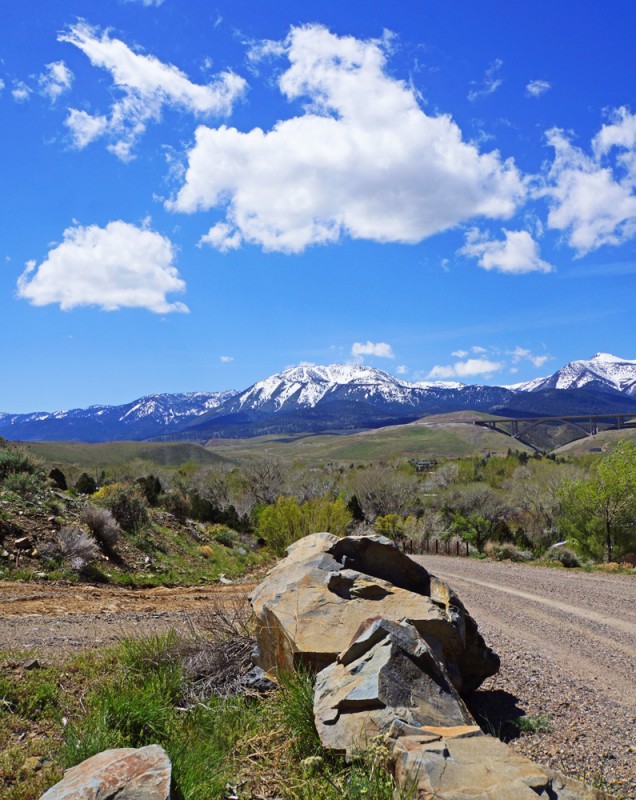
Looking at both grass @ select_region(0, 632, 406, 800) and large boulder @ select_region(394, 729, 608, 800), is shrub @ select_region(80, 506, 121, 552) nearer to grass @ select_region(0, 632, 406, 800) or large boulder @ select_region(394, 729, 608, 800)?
grass @ select_region(0, 632, 406, 800)

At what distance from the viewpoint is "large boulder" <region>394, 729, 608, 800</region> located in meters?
3.78

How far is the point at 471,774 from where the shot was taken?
3957mm

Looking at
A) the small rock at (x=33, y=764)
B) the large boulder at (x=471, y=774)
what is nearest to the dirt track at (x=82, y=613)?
the small rock at (x=33, y=764)

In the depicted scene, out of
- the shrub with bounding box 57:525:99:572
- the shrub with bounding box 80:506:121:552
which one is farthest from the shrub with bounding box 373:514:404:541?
the shrub with bounding box 57:525:99:572

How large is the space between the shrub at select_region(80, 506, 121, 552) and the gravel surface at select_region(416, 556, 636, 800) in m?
11.3

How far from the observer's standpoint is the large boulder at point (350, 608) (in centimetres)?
671

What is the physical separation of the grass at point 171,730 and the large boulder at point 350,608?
1.48 ft

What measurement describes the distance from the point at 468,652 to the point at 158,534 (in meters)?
18.5

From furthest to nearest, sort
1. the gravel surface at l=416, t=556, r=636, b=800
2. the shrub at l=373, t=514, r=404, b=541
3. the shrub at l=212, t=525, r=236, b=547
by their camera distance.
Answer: the shrub at l=373, t=514, r=404, b=541
the shrub at l=212, t=525, r=236, b=547
the gravel surface at l=416, t=556, r=636, b=800

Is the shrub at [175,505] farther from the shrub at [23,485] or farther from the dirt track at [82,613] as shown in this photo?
the dirt track at [82,613]

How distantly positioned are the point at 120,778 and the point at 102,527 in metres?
16.4

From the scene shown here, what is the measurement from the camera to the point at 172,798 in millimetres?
4105

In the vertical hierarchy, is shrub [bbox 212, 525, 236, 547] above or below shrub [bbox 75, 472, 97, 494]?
below

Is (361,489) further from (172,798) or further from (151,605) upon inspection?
(172,798)
